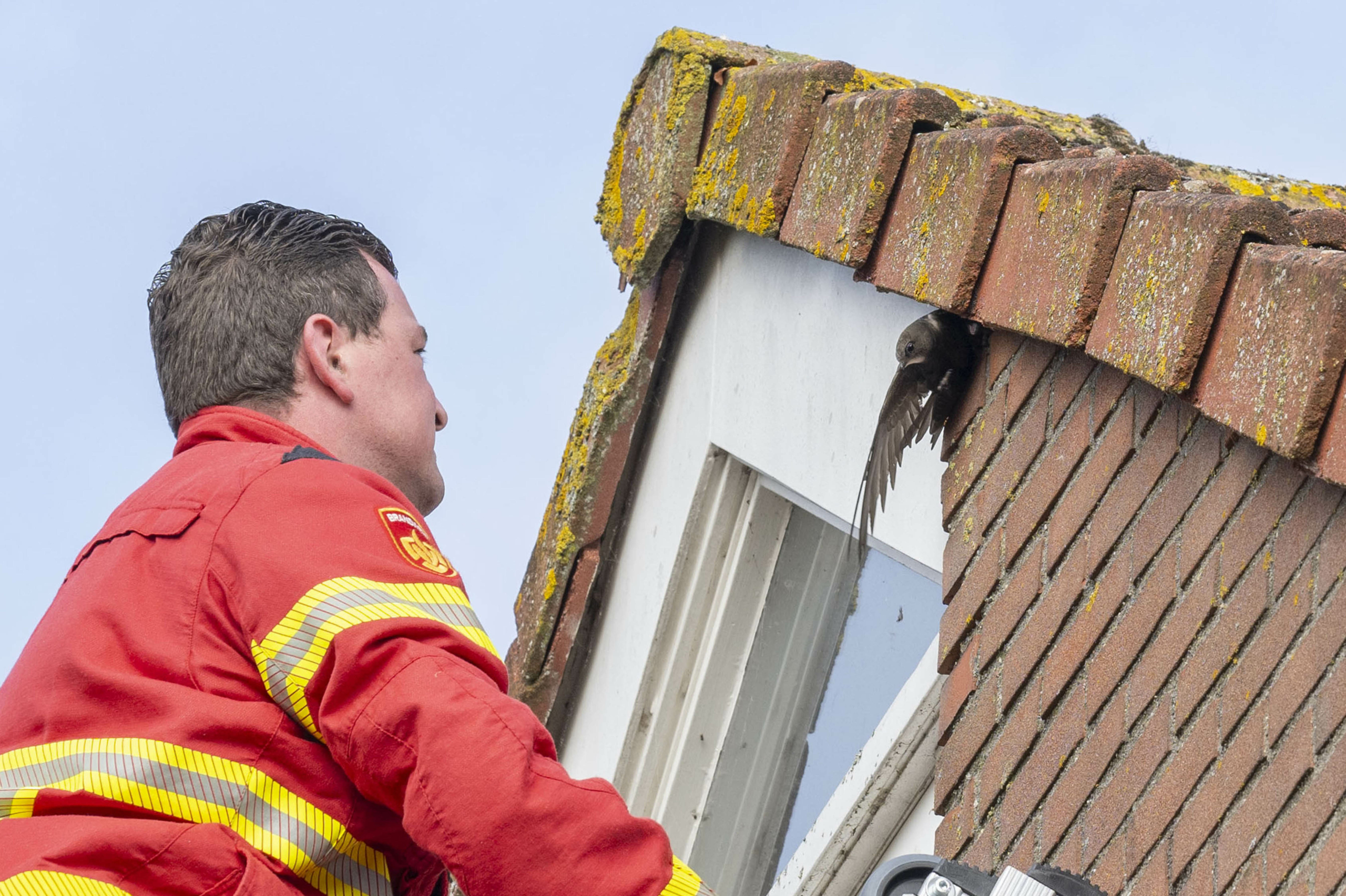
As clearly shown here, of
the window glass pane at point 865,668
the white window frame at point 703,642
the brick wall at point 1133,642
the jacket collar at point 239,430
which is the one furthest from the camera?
the white window frame at point 703,642

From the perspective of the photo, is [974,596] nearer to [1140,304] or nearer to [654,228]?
[1140,304]

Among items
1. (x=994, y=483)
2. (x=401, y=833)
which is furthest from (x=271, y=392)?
(x=994, y=483)

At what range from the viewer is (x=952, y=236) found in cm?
211

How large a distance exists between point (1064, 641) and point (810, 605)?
1.54 metres

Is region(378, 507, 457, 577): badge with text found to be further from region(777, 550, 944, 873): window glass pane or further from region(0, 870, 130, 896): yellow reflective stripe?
region(777, 550, 944, 873): window glass pane

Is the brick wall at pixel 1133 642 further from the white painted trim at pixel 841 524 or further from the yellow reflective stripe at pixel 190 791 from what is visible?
the yellow reflective stripe at pixel 190 791

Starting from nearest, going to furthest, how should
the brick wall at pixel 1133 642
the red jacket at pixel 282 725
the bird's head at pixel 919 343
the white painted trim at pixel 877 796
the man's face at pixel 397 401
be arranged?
1. the red jacket at pixel 282 725
2. the brick wall at pixel 1133 642
3. the man's face at pixel 397 401
4. the bird's head at pixel 919 343
5. the white painted trim at pixel 877 796

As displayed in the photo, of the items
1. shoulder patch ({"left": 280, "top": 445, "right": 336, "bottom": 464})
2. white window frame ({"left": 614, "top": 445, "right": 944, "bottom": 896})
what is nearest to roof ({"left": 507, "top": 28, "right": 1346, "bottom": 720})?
white window frame ({"left": 614, "top": 445, "right": 944, "bottom": 896})

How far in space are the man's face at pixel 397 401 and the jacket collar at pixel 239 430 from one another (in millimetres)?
95

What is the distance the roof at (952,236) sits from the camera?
149cm

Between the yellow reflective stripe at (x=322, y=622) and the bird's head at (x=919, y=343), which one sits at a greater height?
the bird's head at (x=919, y=343)

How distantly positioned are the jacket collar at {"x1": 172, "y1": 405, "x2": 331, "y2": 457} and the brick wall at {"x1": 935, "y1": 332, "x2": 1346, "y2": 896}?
1.08 meters

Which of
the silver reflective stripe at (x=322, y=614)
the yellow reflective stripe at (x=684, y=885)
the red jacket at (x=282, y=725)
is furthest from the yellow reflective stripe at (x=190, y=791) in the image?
the yellow reflective stripe at (x=684, y=885)

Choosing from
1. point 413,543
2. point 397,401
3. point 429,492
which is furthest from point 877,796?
point 413,543
